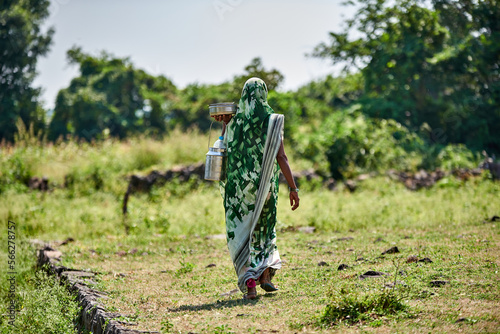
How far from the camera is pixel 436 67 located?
17.4 meters

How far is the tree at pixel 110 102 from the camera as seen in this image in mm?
25109

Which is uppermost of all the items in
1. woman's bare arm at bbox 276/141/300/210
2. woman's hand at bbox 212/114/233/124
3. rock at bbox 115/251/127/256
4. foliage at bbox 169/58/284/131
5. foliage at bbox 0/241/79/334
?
foliage at bbox 169/58/284/131

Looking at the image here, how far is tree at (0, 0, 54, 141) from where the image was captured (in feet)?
76.3

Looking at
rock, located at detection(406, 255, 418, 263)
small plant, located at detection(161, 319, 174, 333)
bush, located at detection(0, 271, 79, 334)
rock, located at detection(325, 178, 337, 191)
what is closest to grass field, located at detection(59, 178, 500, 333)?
small plant, located at detection(161, 319, 174, 333)

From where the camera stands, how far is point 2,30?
23.2 metres

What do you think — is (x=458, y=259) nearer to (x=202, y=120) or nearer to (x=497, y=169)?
(x=497, y=169)

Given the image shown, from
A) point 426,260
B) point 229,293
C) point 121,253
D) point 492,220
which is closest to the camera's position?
point 229,293

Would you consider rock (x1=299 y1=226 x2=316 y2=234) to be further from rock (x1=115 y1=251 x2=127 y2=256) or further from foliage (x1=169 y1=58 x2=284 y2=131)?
foliage (x1=169 y1=58 x2=284 y2=131)

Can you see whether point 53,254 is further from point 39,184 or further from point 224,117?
point 39,184

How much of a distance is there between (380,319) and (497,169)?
37.5 ft

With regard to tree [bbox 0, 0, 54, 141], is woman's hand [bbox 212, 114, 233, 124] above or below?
below

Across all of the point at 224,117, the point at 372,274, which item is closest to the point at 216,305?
the point at 372,274

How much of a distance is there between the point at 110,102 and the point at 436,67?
1575 cm

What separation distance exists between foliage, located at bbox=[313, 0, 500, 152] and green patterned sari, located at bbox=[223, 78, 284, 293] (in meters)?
13.2
